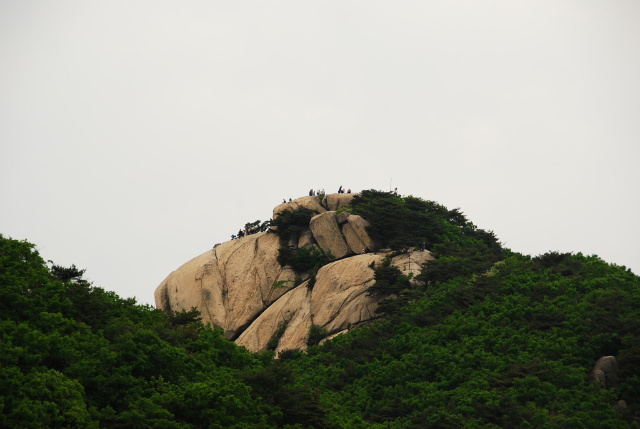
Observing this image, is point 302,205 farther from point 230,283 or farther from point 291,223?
point 230,283

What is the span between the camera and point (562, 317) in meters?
54.1

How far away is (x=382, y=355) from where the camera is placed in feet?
182

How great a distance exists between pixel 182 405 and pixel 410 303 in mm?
28878

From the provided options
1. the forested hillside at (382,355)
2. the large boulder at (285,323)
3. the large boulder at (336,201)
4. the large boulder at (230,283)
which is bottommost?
the forested hillside at (382,355)

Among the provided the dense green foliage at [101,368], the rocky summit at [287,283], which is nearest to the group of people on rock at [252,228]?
the rocky summit at [287,283]

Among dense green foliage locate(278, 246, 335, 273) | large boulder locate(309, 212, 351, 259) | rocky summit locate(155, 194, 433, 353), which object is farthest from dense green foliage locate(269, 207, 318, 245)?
dense green foliage locate(278, 246, 335, 273)

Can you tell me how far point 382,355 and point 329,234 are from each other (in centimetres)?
1764

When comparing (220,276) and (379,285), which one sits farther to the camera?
(220,276)

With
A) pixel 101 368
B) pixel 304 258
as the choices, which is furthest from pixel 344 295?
pixel 101 368

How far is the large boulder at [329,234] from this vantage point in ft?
232

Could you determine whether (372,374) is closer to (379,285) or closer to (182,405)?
(379,285)

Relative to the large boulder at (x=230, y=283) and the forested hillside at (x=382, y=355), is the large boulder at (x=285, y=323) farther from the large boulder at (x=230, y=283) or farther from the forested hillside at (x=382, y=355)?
the forested hillside at (x=382, y=355)

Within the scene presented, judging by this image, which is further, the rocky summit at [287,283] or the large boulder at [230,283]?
the large boulder at [230,283]

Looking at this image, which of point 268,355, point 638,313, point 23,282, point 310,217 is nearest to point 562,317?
point 638,313
